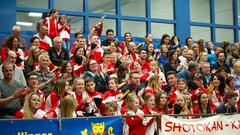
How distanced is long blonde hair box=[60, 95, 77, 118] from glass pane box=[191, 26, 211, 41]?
41.4ft

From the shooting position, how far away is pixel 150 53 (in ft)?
43.2

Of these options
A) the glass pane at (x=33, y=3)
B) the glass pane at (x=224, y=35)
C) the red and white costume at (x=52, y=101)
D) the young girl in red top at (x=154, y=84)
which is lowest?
the red and white costume at (x=52, y=101)

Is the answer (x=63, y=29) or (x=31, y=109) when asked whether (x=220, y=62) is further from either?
(x=31, y=109)

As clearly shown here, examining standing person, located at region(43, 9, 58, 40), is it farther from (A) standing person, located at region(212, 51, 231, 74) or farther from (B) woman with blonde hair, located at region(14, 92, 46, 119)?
(B) woman with blonde hair, located at region(14, 92, 46, 119)

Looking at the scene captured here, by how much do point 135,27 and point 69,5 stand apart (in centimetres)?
290

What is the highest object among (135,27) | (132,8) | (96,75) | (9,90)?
(132,8)

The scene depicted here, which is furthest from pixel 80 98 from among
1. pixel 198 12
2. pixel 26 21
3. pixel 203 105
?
pixel 198 12

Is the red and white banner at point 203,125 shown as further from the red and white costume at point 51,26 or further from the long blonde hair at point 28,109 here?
the red and white costume at point 51,26

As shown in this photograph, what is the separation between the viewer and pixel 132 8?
1770 cm

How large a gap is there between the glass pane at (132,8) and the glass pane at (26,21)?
409 cm

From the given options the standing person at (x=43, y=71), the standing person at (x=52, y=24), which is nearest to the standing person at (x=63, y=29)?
the standing person at (x=52, y=24)

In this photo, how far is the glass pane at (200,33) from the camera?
19625mm

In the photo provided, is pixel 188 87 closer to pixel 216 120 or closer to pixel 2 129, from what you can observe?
pixel 216 120

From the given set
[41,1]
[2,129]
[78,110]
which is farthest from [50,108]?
[41,1]
